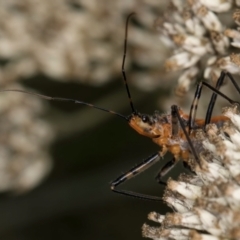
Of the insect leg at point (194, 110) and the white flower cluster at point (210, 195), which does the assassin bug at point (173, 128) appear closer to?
the insect leg at point (194, 110)

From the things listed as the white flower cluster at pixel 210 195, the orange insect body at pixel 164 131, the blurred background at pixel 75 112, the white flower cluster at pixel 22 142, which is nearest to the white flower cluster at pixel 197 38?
the orange insect body at pixel 164 131

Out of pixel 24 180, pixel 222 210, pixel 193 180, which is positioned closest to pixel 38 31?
pixel 24 180

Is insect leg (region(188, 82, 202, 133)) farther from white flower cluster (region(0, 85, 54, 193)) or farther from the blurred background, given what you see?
white flower cluster (region(0, 85, 54, 193))

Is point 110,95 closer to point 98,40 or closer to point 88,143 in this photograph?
point 98,40

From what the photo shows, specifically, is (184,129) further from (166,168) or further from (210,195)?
(210,195)

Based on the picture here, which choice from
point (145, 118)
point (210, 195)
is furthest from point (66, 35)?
point (210, 195)

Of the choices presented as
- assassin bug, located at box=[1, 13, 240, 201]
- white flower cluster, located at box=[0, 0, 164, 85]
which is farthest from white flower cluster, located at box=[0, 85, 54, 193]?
assassin bug, located at box=[1, 13, 240, 201]

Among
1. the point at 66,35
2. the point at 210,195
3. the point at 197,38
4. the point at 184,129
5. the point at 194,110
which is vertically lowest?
the point at 210,195
